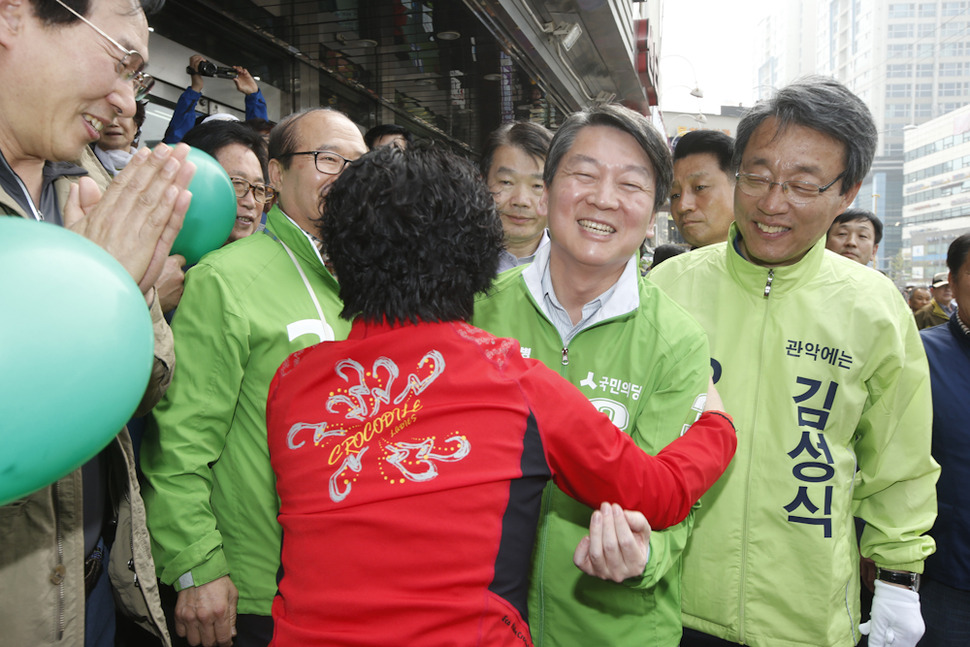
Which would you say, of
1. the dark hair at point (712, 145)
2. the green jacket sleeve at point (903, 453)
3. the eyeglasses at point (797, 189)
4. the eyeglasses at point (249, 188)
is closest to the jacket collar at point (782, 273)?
the eyeglasses at point (797, 189)

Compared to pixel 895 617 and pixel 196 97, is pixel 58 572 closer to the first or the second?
pixel 895 617

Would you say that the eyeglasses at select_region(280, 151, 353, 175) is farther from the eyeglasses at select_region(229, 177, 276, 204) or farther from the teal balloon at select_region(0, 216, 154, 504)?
the teal balloon at select_region(0, 216, 154, 504)

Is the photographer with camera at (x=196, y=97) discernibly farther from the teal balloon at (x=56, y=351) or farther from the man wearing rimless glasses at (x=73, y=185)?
the teal balloon at (x=56, y=351)

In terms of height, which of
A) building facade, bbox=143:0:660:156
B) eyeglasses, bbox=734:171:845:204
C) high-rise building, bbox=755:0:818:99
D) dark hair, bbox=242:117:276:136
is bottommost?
eyeglasses, bbox=734:171:845:204

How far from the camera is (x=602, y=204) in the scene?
1723 millimetres

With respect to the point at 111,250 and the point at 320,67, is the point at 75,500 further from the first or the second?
the point at 320,67

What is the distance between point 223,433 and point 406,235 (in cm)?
98

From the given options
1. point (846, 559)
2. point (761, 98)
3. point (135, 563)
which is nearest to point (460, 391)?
point (135, 563)

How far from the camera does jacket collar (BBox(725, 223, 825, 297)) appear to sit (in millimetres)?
1880

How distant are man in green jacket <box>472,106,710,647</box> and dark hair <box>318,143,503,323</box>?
0.54 meters

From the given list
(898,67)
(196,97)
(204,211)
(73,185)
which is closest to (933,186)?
(898,67)

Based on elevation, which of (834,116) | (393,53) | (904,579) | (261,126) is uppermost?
(393,53)

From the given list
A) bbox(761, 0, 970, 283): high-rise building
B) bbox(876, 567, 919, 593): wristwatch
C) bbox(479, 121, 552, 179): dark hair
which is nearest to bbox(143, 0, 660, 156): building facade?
bbox(479, 121, 552, 179): dark hair

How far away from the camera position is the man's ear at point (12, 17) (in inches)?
48.6
